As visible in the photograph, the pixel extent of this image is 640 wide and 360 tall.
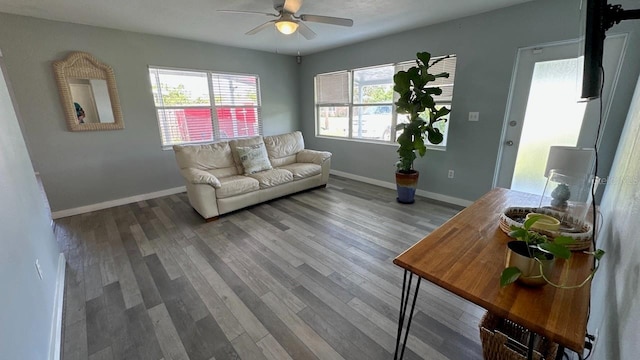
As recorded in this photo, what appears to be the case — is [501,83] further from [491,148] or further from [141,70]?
[141,70]

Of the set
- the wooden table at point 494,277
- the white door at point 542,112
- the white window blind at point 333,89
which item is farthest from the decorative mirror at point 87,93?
the white door at point 542,112

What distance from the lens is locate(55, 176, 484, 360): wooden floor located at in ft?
5.09

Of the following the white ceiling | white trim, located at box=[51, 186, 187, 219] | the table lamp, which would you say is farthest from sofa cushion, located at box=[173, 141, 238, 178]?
the table lamp

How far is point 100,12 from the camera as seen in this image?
2.87 metres

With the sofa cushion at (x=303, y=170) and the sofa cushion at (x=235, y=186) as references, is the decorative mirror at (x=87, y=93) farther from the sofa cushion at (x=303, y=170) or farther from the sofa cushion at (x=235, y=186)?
the sofa cushion at (x=303, y=170)

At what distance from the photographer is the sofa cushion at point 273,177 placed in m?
3.65

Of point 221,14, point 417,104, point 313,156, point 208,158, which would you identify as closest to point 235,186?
point 208,158

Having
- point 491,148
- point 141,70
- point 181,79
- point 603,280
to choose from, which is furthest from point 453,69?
point 141,70

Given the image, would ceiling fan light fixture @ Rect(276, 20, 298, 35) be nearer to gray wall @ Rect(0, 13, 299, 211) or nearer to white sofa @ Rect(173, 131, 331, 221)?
white sofa @ Rect(173, 131, 331, 221)

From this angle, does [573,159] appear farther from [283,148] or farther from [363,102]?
[283,148]

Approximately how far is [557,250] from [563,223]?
1.90 feet

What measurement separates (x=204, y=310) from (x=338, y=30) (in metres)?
3.74

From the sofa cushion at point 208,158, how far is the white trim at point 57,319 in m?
1.64

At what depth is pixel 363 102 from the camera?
15.3 feet
